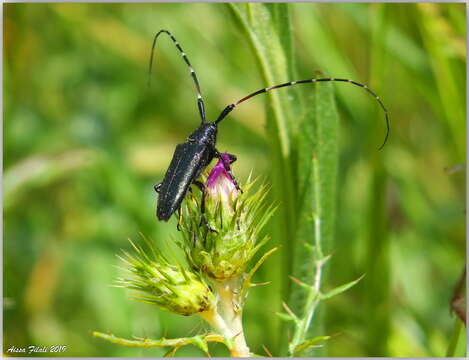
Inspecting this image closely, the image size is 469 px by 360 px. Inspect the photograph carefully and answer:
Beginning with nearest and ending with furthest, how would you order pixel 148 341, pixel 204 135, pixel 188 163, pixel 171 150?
pixel 148 341 < pixel 188 163 < pixel 204 135 < pixel 171 150

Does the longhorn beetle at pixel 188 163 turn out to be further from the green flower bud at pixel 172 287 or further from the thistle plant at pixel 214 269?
the green flower bud at pixel 172 287

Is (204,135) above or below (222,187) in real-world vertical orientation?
above

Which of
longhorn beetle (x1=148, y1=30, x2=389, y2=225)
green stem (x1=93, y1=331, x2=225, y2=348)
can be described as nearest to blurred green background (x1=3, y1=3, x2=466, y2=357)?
longhorn beetle (x1=148, y1=30, x2=389, y2=225)

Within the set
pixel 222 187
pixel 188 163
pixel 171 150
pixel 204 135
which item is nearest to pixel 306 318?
pixel 222 187

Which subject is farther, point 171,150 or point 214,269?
point 171,150

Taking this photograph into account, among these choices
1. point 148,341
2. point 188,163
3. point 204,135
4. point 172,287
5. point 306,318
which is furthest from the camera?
point 204,135

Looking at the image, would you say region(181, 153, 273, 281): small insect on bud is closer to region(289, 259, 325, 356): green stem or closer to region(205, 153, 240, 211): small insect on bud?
A: region(205, 153, 240, 211): small insect on bud

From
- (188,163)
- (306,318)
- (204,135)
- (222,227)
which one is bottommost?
(306,318)

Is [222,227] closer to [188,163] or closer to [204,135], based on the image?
[188,163]
